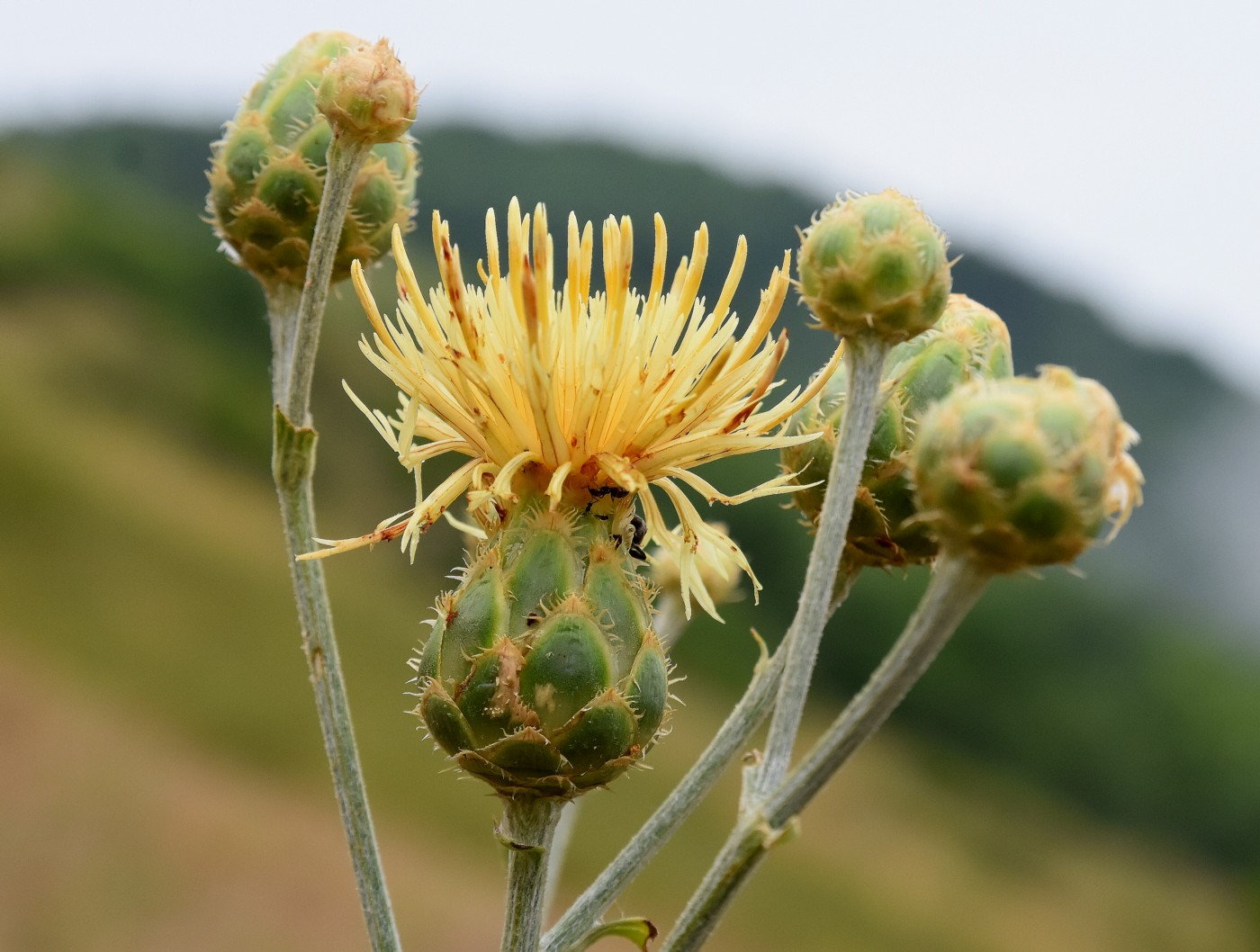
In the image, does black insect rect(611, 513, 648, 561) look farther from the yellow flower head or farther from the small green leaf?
the small green leaf

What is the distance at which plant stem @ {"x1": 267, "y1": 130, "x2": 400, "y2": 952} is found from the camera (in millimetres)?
2869

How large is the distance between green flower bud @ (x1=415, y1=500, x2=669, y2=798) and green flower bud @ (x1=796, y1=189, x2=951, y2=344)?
0.72 metres

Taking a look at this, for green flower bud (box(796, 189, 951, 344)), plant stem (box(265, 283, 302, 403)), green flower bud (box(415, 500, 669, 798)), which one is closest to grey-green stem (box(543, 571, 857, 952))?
green flower bud (box(415, 500, 669, 798))

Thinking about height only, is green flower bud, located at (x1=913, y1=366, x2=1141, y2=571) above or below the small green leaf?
above

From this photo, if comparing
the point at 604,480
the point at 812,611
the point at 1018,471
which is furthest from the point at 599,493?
the point at 1018,471

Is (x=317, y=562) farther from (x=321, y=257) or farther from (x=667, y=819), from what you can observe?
(x=667, y=819)

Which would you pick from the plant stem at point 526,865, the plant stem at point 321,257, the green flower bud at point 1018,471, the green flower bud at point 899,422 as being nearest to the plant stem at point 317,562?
the plant stem at point 321,257

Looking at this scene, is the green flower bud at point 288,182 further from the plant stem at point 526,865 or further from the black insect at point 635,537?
the plant stem at point 526,865

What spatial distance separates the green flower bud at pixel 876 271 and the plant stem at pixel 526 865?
120 cm

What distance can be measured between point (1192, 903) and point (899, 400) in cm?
5354

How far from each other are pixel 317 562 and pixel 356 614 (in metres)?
42.2

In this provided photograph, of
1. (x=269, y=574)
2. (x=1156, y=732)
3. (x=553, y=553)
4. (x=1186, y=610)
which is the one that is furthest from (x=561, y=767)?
(x=1186, y=610)

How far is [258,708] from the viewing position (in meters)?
37.2

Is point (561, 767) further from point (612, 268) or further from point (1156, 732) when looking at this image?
point (1156, 732)
